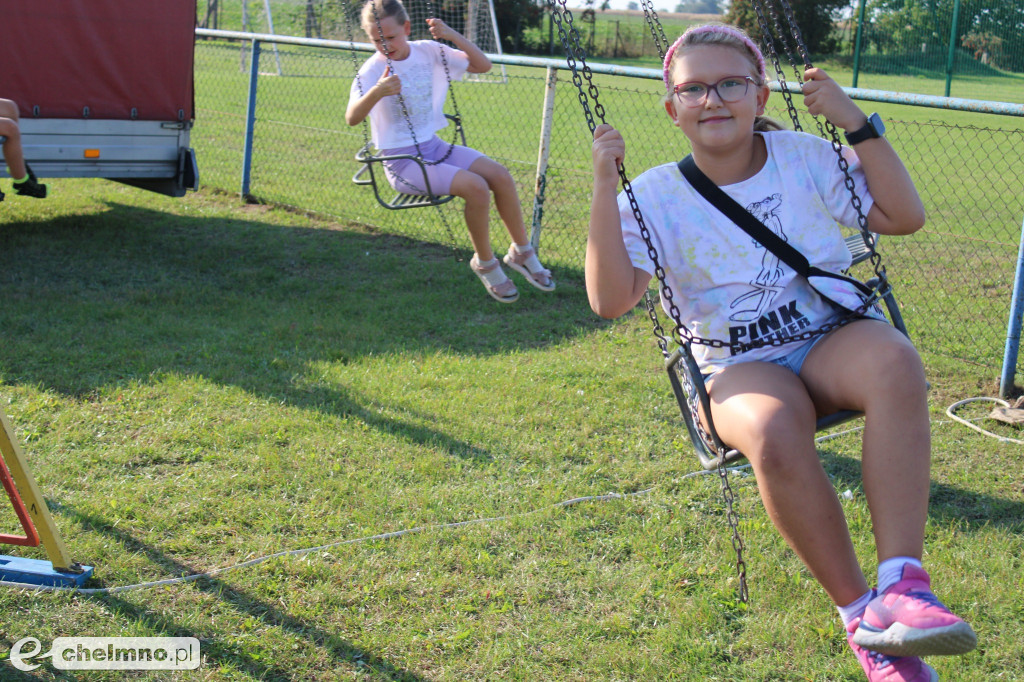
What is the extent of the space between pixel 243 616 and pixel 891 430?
190 cm

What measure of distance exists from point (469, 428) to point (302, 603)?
137cm

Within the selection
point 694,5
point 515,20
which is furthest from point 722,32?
point 515,20

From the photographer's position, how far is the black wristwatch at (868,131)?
2.39 m

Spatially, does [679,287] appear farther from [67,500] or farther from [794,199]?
[67,500]

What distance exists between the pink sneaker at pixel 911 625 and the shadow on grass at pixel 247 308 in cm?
200

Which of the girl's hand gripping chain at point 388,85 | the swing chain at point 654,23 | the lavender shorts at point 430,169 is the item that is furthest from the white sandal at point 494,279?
the swing chain at point 654,23

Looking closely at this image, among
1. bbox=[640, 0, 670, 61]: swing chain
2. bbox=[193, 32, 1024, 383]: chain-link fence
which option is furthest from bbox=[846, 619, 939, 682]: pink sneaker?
bbox=[193, 32, 1024, 383]: chain-link fence

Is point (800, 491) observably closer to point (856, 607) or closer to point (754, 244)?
point (856, 607)

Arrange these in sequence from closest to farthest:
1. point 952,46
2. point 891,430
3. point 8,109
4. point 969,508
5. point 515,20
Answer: point 891,430 → point 969,508 → point 8,109 → point 952,46 → point 515,20

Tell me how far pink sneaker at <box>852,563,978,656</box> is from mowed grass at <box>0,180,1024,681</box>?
62 centimetres

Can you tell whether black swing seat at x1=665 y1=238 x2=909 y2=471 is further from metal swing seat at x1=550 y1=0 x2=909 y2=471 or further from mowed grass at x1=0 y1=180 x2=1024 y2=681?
mowed grass at x1=0 y1=180 x2=1024 y2=681

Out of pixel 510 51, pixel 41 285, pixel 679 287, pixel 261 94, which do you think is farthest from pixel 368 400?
pixel 510 51

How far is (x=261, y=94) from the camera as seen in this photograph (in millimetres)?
16797

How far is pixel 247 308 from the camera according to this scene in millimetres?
5617
